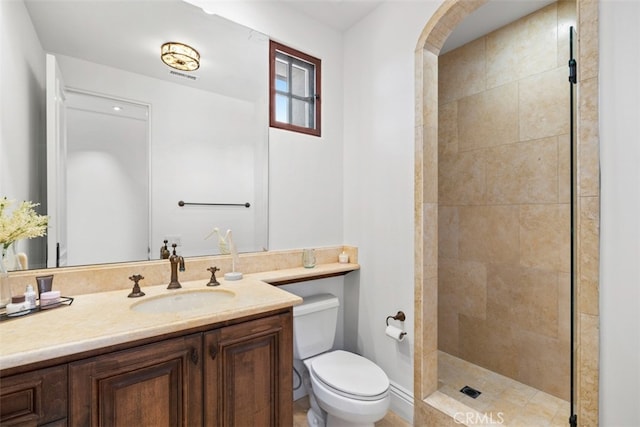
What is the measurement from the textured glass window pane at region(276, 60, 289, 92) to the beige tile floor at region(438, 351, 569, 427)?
2282mm

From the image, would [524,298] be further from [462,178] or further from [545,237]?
[462,178]

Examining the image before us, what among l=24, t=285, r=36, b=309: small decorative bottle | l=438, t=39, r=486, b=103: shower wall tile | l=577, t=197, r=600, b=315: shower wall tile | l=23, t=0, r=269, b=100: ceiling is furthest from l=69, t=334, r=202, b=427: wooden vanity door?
l=438, t=39, r=486, b=103: shower wall tile

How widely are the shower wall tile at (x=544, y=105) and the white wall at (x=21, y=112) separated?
278 cm

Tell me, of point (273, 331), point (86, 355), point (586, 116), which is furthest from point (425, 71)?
point (86, 355)

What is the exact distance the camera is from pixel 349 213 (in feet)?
7.34

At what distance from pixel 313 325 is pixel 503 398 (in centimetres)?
132

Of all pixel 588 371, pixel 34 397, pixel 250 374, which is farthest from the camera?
pixel 250 374

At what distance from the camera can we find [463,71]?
240cm

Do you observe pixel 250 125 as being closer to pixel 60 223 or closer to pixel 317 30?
pixel 317 30

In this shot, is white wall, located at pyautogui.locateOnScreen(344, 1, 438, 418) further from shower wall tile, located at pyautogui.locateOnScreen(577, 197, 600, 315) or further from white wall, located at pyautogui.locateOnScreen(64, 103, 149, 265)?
white wall, located at pyautogui.locateOnScreen(64, 103, 149, 265)

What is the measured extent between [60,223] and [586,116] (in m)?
2.28

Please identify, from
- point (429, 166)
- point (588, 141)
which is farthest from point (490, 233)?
point (588, 141)

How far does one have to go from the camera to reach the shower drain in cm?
193

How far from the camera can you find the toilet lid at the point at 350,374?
146 centimetres
